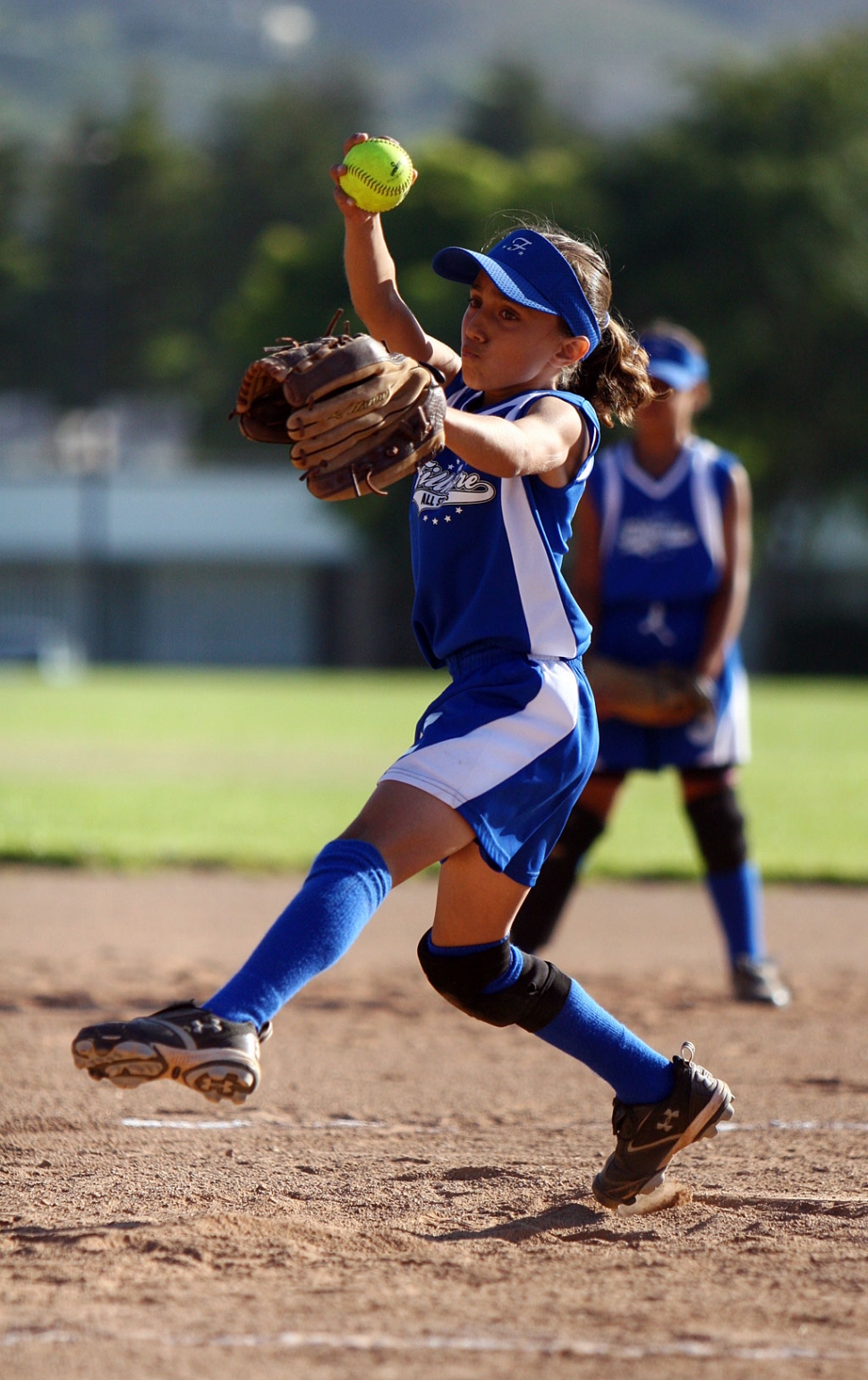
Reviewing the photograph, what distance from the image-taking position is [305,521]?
45.5 m

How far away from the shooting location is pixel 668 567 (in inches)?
214

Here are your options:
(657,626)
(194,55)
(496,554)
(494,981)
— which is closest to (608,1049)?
(494,981)

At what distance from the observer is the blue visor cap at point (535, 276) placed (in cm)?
304

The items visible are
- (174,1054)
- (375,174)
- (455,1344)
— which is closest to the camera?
(455,1344)

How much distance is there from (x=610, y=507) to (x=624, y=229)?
35732 mm

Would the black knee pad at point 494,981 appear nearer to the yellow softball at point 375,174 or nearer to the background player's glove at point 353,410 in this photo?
the background player's glove at point 353,410

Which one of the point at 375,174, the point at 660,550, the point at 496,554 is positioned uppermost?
the point at 375,174

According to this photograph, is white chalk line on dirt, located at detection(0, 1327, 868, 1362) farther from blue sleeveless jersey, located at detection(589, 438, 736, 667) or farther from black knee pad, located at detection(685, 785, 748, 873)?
blue sleeveless jersey, located at detection(589, 438, 736, 667)

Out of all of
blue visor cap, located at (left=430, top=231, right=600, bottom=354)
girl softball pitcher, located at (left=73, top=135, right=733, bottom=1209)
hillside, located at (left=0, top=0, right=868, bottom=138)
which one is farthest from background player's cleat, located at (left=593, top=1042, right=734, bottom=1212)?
hillside, located at (left=0, top=0, right=868, bottom=138)

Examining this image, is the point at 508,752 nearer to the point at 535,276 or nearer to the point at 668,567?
the point at 535,276

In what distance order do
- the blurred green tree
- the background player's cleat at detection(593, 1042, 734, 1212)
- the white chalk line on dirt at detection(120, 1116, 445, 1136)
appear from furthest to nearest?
the blurred green tree, the white chalk line on dirt at detection(120, 1116, 445, 1136), the background player's cleat at detection(593, 1042, 734, 1212)

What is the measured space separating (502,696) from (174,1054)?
0.90 metres

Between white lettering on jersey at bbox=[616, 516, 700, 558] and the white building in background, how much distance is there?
39.0 metres

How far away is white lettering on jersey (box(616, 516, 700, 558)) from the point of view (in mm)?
5414
